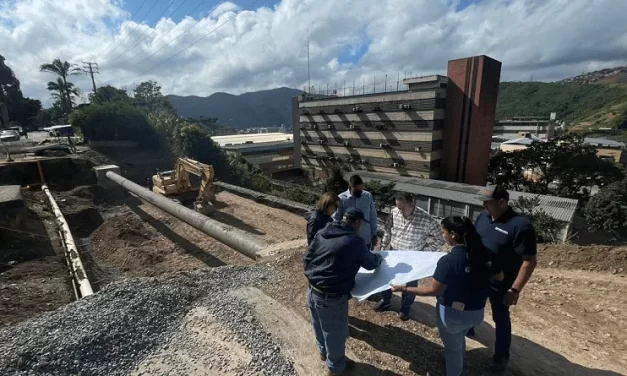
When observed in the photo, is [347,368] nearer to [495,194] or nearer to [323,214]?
[323,214]

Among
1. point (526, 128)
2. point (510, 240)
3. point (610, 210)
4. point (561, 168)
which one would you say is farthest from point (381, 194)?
point (526, 128)

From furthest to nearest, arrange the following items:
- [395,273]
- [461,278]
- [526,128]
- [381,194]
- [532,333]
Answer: [526,128] < [381,194] < [532,333] < [395,273] < [461,278]

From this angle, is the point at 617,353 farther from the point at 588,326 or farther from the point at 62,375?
the point at 62,375

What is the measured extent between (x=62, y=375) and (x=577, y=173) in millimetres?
33109

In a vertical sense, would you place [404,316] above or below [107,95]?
below

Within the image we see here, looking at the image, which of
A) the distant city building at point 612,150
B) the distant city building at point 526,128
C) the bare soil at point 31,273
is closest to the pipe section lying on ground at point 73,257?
the bare soil at point 31,273

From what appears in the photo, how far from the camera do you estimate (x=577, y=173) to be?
24.6 m

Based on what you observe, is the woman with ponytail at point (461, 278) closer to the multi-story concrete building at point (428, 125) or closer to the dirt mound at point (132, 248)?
the dirt mound at point (132, 248)

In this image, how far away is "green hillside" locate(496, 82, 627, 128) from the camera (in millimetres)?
82950

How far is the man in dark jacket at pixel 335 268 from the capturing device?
287 centimetres

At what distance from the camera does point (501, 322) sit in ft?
11.0

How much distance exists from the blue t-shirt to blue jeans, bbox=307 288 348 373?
1.01 m

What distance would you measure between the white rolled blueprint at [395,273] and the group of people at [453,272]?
5.4 inches

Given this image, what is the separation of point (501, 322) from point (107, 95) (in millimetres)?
67853
